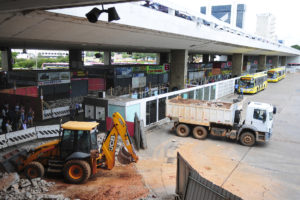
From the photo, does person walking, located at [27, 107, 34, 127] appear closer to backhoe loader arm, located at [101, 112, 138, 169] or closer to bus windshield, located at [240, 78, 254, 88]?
backhoe loader arm, located at [101, 112, 138, 169]

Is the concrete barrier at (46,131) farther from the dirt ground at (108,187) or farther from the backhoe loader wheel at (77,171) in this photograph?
the backhoe loader wheel at (77,171)

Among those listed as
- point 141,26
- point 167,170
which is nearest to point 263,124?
point 167,170

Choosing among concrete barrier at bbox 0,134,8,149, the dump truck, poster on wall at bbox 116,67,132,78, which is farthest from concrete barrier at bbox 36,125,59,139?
poster on wall at bbox 116,67,132,78

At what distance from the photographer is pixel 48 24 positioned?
11484 millimetres

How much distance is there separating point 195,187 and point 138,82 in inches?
955

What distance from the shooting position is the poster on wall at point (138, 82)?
29178mm

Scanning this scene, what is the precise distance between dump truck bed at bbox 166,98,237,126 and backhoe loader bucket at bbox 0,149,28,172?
27.1 ft

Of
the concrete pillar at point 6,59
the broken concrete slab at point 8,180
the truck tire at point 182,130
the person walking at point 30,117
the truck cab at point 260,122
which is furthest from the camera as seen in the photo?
the concrete pillar at point 6,59

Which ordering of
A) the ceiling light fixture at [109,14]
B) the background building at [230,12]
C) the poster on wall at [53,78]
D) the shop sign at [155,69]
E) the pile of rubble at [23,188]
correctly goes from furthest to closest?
1. the background building at [230,12]
2. the shop sign at [155,69]
3. the poster on wall at [53,78]
4. the pile of rubble at [23,188]
5. the ceiling light fixture at [109,14]

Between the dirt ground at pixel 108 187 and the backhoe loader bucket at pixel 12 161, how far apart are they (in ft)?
5.02

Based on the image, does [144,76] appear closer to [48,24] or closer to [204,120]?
[204,120]

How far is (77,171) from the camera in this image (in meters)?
8.31

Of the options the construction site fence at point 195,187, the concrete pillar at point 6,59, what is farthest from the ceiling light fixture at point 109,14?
the concrete pillar at point 6,59

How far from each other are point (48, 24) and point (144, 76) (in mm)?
19791
